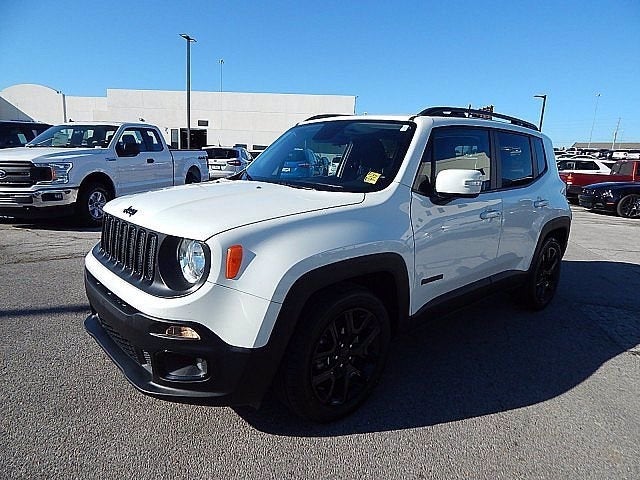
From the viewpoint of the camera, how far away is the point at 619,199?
13.9 meters

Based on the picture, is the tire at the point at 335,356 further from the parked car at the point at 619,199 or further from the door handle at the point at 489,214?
the parked car at the point at 619,199

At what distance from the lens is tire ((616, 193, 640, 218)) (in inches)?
543

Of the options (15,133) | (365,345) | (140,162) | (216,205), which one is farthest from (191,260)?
(15,133)

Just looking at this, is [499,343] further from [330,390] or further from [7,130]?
[7,130]

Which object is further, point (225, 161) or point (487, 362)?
point (225, 161)

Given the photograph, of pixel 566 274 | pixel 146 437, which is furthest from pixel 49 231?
pixel 566 274

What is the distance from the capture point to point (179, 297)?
2.16 m

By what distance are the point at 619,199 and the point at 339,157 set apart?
1399 cm

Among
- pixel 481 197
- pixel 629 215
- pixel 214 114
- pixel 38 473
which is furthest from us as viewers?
pixel 214 114

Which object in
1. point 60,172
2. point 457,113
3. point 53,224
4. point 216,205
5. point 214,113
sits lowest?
point 53,224

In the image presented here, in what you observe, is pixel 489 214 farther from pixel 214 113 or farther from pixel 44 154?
pixel 214 113

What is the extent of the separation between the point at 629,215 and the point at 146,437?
51.6ft

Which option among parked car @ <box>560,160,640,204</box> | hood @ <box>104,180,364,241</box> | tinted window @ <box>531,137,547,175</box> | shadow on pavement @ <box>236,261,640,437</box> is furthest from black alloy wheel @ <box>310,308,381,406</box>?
parked car @ <box>560,160,640,204</box>

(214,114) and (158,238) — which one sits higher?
(214,114)
